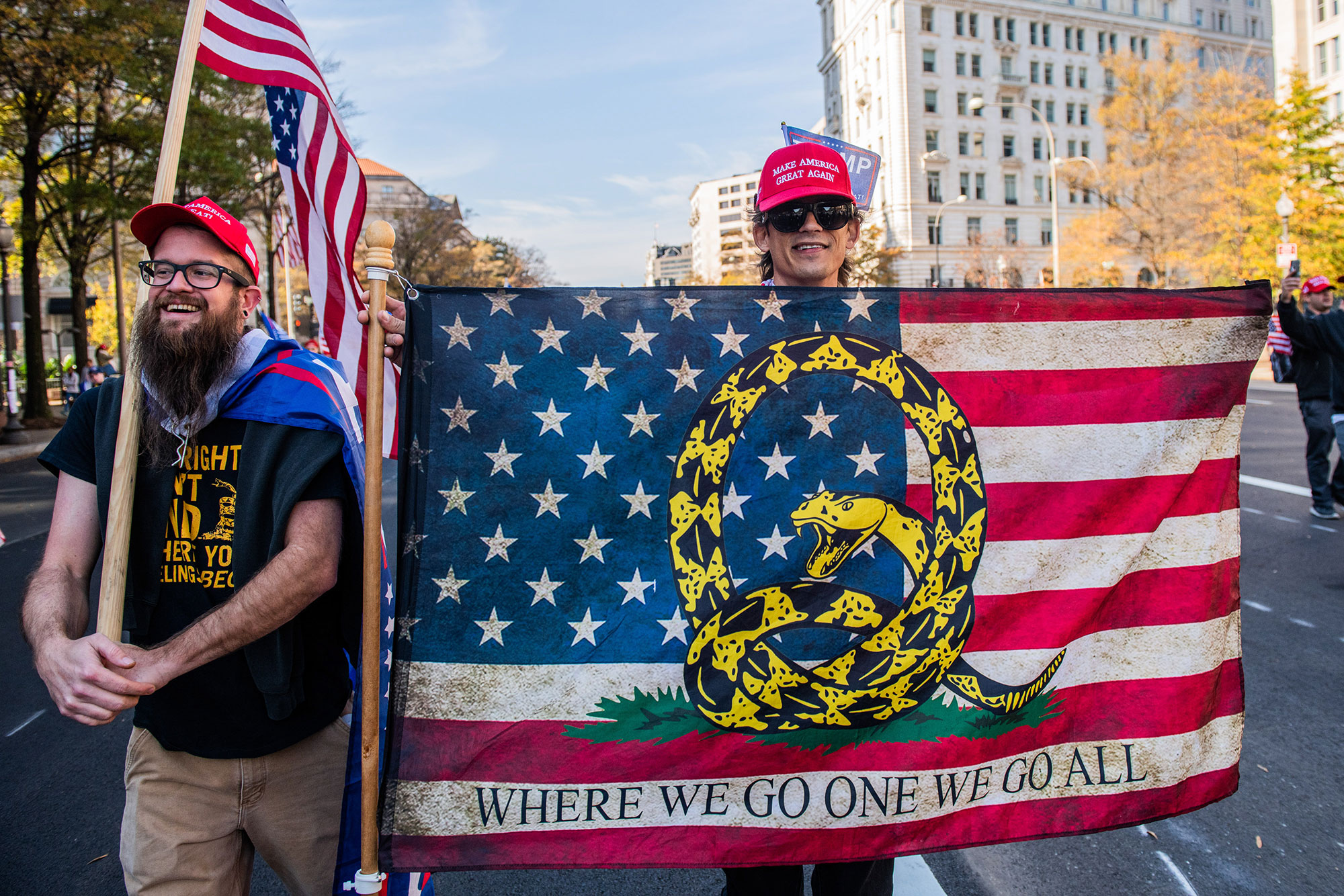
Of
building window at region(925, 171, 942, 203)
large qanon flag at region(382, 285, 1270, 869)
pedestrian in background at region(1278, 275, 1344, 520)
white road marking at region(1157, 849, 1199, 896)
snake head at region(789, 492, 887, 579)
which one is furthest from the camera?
building window at region(925, 171, 942, 203)

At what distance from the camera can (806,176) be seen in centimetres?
304

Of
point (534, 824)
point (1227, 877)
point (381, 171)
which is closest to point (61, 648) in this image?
point (534, 824)

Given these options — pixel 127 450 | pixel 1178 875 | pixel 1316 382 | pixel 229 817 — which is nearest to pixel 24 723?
pixel 229 817

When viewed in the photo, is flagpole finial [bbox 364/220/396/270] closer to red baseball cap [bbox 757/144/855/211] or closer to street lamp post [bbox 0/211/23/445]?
red baseball cap [bbox 757/144/855/211]

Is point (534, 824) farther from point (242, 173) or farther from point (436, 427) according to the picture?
point (242, 173)

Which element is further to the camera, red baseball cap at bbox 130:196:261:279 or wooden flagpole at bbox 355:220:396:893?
red baseball cap at bbox 130:196:261:279

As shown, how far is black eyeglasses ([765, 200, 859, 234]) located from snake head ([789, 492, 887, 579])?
1.11 m

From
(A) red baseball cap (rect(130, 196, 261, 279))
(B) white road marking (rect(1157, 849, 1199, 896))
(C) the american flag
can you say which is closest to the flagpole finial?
(A) red baseball cap (rect(130, 196, 261, 279))

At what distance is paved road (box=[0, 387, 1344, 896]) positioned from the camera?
3.05 meters

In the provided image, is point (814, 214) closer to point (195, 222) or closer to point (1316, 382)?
point (195, 222)

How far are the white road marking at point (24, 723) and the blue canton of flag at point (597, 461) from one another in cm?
390

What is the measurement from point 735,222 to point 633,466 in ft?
556

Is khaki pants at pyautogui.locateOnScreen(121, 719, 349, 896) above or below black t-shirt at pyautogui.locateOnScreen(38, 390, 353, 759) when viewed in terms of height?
below

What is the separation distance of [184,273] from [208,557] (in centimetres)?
74
